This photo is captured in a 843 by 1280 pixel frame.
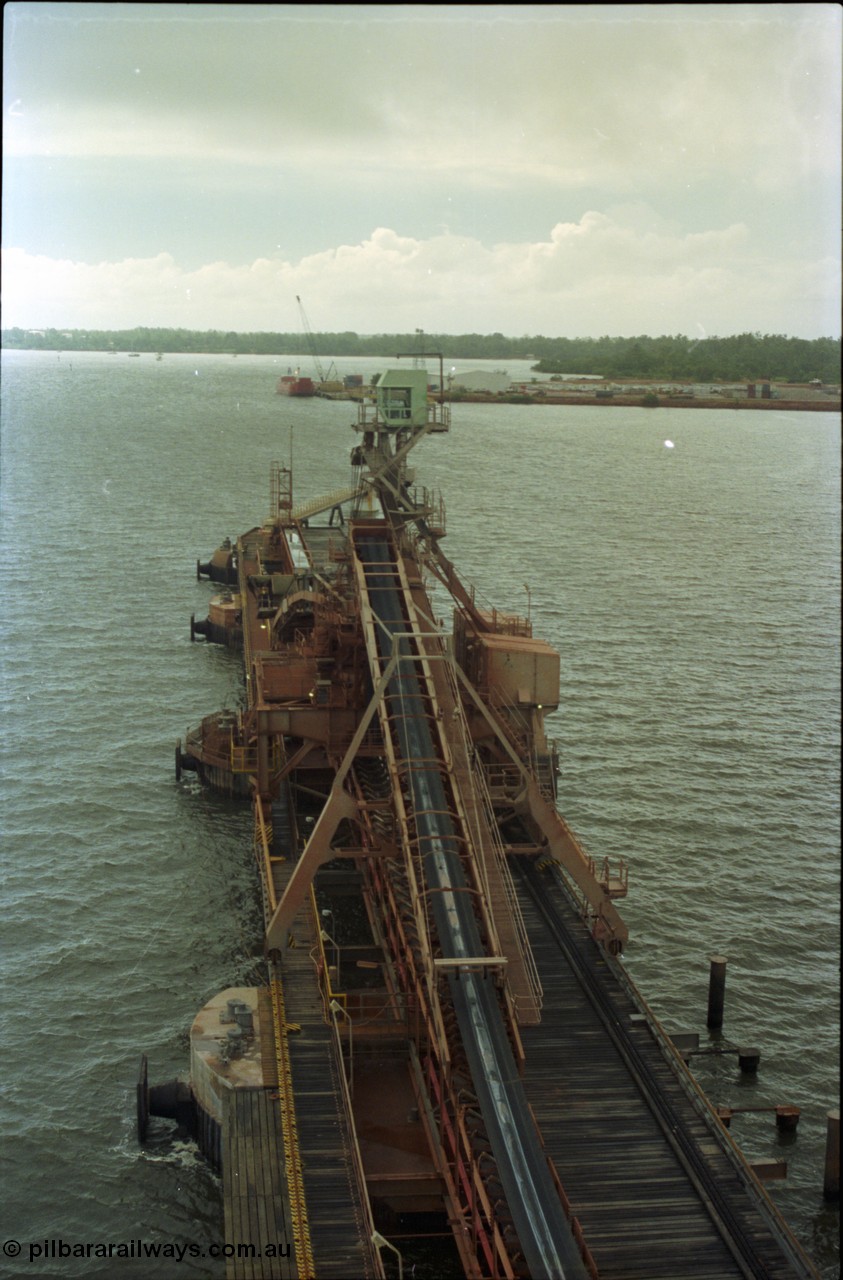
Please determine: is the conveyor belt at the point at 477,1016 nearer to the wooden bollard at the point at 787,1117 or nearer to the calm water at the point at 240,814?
the calm water at the point at 240,814

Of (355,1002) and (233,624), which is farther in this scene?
(233,624)

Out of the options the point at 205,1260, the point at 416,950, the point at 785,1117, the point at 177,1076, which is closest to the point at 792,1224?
the point at 785,1117

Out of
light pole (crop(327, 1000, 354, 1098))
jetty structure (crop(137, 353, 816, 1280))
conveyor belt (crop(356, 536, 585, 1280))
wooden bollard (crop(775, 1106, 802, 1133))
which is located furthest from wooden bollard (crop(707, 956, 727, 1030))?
light pole (crop(327, 1000, 354, 1098))

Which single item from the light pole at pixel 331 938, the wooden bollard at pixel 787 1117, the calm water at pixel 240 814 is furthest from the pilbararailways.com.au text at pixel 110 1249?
the wooden bollard at pixel 787 1117

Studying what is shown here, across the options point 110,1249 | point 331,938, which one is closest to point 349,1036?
point 331,938

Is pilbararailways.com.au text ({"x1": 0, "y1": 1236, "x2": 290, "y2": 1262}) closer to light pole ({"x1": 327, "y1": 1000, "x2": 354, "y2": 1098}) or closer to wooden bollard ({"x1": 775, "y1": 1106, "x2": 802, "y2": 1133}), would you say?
light pole ({"x1": 327, "y1": 1000, "x2": 354, "y2": 1098})

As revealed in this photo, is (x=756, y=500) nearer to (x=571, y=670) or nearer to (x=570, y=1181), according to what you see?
(x=571, y=670)
